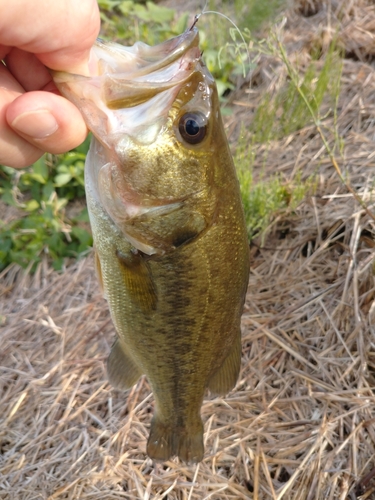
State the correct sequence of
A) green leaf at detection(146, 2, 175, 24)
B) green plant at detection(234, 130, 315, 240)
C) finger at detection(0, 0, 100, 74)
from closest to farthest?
finger at detection(0, 0, 100, 74) < green plant at detection(234, 130, 315, 240) < green leaf at detection(146, 2, 175, 24)

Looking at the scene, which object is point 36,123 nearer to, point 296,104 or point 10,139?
point 10,139

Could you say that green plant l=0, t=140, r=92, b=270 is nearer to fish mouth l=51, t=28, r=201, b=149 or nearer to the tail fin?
the tail fin

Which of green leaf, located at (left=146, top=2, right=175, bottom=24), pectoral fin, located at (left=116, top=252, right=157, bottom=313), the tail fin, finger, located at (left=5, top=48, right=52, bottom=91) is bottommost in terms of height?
the tail fin

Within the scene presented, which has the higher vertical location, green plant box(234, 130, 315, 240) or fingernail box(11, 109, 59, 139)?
fingernail box(11, 109, 59, 139)

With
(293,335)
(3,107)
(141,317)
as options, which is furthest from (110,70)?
(293,335)

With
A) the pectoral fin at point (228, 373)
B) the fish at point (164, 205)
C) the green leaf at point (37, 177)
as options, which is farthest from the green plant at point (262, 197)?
the green leaf at point (37, 177)

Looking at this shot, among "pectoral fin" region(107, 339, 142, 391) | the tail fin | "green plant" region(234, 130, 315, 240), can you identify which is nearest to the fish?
"pectoral fin" region(107, 339, 142, 391)

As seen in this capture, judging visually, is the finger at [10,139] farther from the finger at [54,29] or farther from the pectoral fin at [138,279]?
the pectoral fin at [138,279]
